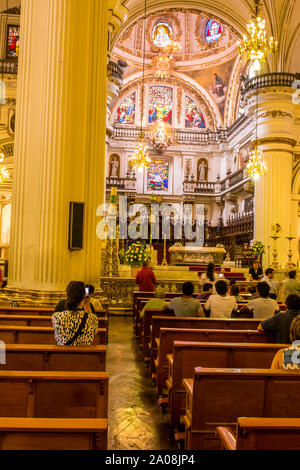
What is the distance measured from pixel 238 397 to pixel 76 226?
466cm

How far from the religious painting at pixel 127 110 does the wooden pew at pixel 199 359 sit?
29703 mm

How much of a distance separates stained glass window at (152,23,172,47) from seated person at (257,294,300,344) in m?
29.4

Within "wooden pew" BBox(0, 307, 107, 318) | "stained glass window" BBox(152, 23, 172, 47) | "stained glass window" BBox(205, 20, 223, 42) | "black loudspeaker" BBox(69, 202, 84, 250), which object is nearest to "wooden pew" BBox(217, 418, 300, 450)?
"wooden pew" BBox(0, 307, 107, 318)

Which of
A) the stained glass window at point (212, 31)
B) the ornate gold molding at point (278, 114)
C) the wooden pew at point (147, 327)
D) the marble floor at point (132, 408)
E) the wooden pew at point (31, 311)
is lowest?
the marble floor at point (132, 408)

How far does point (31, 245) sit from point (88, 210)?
113 cm

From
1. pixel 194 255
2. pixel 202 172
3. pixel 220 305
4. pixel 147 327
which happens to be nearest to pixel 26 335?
pixel 147 327

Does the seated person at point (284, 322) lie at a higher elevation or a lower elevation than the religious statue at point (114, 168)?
lower

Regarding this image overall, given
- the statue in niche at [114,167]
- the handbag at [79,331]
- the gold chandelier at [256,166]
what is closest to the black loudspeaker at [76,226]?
the handbag at [79,331]

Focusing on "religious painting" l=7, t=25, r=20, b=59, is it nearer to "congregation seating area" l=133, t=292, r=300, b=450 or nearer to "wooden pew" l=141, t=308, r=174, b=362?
"wooden pew" l=141, t=308, r=174, b=362

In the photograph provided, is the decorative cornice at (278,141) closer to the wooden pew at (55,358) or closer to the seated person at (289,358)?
the seated person at (289,358)

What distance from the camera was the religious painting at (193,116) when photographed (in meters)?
32.8

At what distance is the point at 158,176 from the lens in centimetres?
3262

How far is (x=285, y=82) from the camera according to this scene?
20297mm
